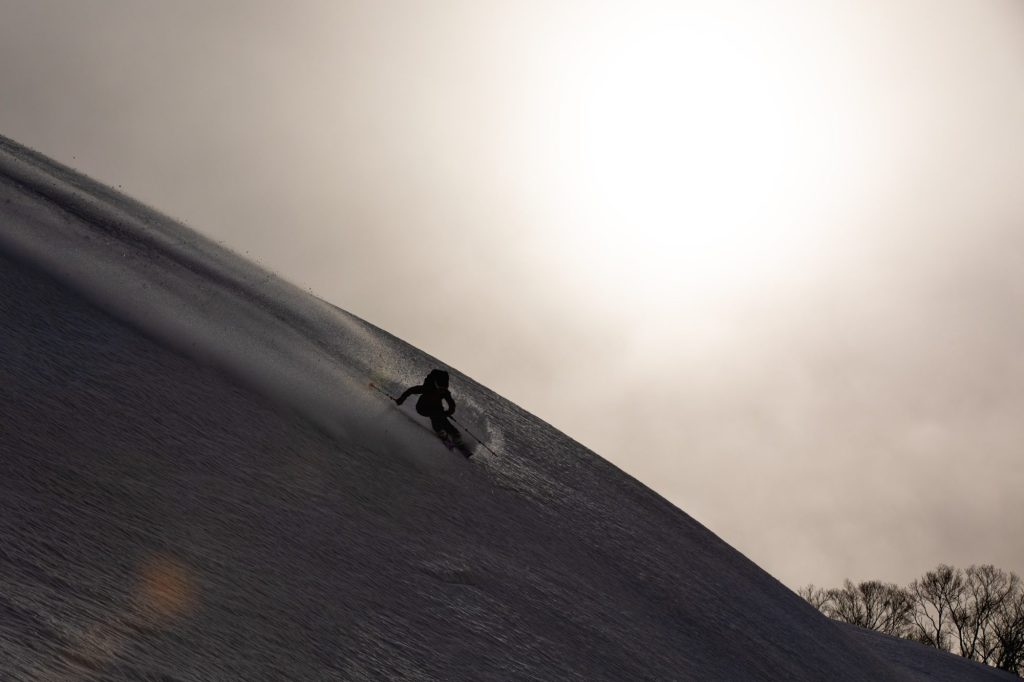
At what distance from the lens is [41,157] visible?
24.9 metres

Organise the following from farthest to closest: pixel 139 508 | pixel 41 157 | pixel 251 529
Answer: pixel 41 157 < pixel 251 529 < pixel 139 508

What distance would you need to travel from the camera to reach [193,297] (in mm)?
18047

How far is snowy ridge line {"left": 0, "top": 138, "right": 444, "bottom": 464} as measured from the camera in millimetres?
14891

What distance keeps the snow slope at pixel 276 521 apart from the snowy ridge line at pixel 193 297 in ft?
0.29

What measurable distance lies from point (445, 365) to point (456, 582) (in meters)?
14.4

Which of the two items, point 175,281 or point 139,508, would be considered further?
point 175,281

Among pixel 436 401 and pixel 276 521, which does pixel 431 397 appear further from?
pixel 276 521

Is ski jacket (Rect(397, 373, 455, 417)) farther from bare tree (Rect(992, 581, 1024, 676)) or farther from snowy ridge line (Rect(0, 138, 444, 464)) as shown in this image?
bare tree (Rect(992, 581, 1024, 676))

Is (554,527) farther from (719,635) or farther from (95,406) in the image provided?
(95,406)

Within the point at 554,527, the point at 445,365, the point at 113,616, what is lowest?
the point at 113,616

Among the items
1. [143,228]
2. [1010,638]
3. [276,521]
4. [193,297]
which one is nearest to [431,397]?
[193,297]

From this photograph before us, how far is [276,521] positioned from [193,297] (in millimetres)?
8898

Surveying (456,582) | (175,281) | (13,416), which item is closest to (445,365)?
(175,281)

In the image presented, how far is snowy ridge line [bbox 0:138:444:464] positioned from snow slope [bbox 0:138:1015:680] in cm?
9
